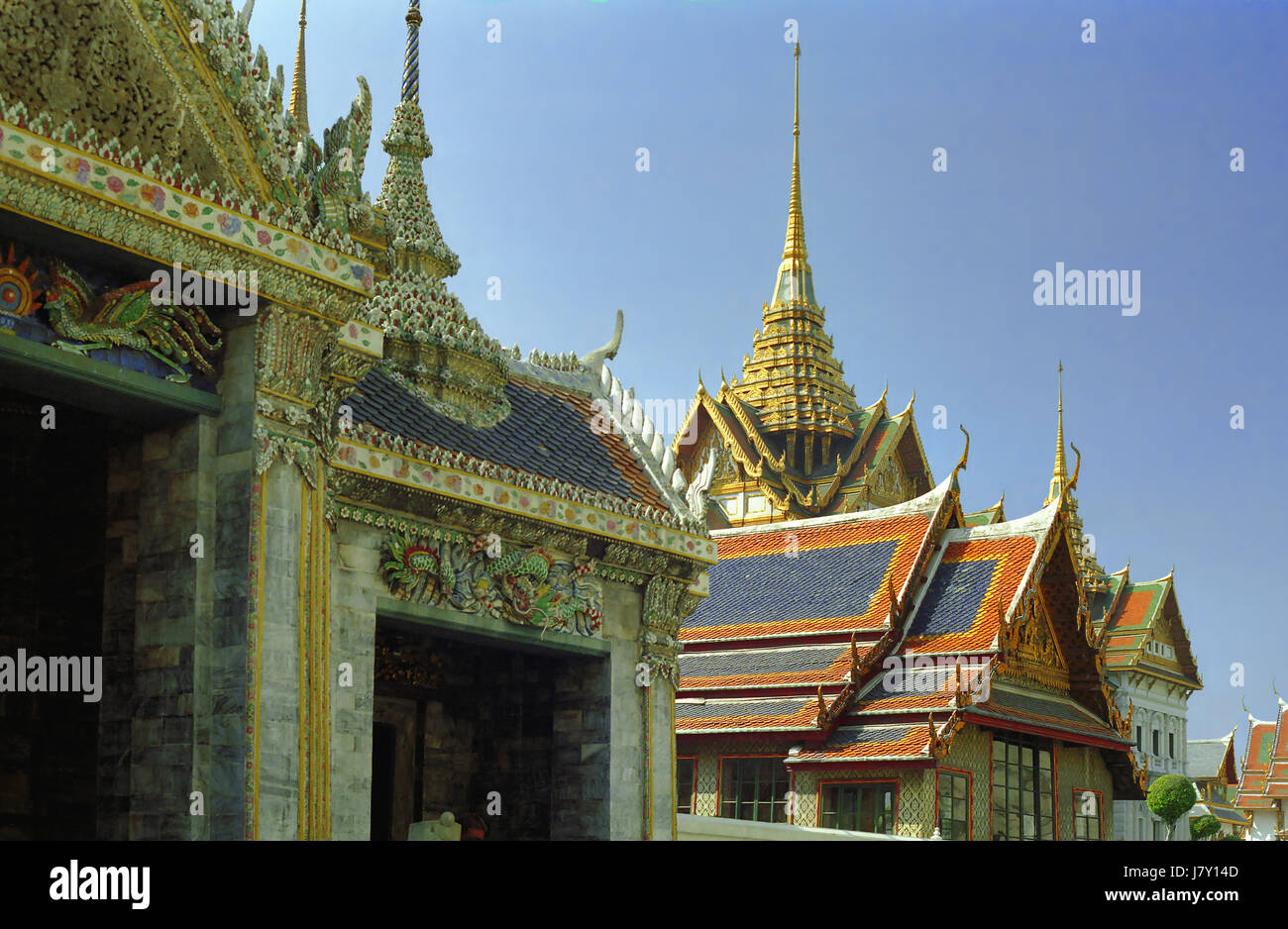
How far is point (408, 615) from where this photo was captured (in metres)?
14.3

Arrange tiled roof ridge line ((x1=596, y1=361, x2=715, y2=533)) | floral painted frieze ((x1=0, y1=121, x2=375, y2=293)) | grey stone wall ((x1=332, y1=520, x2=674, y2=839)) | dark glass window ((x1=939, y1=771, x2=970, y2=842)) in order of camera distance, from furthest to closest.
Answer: dark glass window ((x1=939, y1=771, x2=970, y2=842)), tiled roof ridge line ((x1=596, y1=361, x2=715, y2=533)), grey stone wall ((x1=332, y1=520, x2=674, y2=839)), floral painted frieze ((x1=0, y1=121, x2=375, y2=293))

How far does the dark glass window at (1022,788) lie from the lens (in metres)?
26.2

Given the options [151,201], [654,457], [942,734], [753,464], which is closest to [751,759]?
[942,734]

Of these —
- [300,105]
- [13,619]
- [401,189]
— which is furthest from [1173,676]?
[13,619]

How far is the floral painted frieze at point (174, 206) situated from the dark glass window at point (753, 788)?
53.3ft

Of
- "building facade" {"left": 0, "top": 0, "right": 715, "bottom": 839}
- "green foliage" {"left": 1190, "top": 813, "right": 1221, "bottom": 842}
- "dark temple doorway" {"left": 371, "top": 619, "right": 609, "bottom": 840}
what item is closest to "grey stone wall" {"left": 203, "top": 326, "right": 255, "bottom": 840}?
"building facade" {"left": 0, "top": 0, "right": 715, "bottom": 839}

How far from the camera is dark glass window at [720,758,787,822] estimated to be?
2631 centimetres

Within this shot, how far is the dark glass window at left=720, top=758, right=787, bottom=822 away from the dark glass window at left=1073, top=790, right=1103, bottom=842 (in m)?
5.44

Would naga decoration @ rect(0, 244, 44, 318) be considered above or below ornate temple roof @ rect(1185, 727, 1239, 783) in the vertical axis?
above

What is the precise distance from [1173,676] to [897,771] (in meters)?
33.5

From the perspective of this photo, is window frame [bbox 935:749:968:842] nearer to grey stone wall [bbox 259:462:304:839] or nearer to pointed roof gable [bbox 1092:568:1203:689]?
grey stone wall [bbox 259:462:304:839]

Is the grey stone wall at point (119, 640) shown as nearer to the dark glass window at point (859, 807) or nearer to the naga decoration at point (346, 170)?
the naga decoration at point (346, 170)

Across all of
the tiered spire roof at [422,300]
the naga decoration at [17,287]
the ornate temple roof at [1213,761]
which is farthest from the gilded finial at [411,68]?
the ornate temple roof at [1213,761]

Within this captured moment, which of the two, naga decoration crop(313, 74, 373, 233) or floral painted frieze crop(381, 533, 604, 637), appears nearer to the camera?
naga decoration crop(313, 74, 373, 233)
